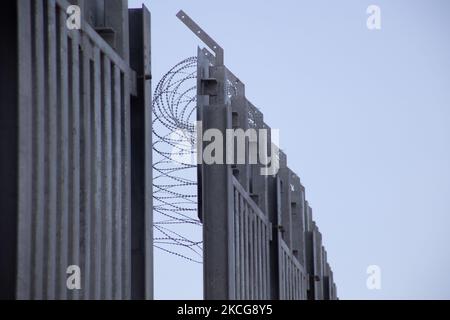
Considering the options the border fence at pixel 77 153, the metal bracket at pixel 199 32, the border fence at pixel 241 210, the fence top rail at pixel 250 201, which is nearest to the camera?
the border fence at pixel 77 153

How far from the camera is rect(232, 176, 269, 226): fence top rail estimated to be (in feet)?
107

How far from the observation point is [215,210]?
3062 centimetres

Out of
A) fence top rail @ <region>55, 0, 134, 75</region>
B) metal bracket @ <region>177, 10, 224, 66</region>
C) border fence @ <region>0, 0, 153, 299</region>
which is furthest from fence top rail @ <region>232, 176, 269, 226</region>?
fence top rail @ <region>55, 0, 134, 75</region>

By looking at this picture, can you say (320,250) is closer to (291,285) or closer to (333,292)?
(333,292)

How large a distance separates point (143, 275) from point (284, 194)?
65.1ft

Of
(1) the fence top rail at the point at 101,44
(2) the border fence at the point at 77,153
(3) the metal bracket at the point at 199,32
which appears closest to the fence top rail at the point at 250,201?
(3) the metal bracket at the point at 199,32

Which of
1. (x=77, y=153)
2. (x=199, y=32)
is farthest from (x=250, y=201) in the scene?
(x=77, y=153)

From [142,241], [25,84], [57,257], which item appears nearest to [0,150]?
[25,84]

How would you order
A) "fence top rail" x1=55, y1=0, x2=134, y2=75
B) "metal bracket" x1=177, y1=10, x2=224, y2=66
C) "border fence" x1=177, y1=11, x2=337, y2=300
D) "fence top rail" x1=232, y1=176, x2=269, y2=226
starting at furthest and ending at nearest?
1. "metal bracket" x1=177, y1=10, x2=224, y2=66
2. "fence top rail" x1=232, y1=176, x2=269, y2=226
3. "border fence" x1=177, y1=11, x2=337, y2=300
4. "fence top rail" x1=55, y1=0, x2=134, y2=75

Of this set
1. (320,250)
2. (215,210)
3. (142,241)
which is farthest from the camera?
(320,250)

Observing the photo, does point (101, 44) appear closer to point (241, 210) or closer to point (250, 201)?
point (241, 210)

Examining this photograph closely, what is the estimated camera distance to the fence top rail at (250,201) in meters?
32.7

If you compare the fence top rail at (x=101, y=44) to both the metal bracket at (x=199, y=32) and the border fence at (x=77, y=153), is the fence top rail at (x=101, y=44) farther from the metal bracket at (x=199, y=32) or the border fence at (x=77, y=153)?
the metal bracket at (x=199, y=32)

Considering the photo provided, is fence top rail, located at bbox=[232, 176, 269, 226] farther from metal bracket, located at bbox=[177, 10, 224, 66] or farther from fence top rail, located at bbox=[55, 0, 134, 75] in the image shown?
fence top rail, located at bbox=[55, 0, 134, 75]
